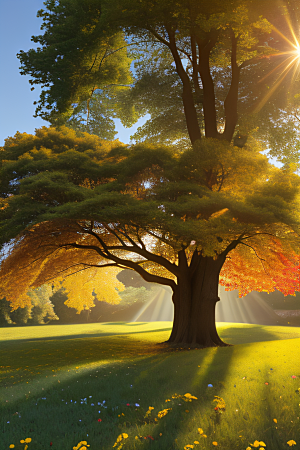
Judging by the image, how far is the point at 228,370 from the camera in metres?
6.99

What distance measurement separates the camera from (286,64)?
14.8 metres

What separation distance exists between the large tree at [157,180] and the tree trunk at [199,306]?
43 millimetres

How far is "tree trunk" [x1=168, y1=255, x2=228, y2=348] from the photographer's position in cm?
1276

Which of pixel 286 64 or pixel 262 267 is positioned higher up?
pixel 286 64

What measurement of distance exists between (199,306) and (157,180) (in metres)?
5.47

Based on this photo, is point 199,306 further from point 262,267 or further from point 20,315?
point 20,315

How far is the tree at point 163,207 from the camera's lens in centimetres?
937

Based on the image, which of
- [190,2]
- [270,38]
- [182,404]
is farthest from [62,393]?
[270,38]

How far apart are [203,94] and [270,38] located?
411cm

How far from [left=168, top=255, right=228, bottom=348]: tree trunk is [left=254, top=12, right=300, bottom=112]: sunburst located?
8.78 m

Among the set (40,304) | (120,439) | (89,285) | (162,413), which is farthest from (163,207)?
(40,304)

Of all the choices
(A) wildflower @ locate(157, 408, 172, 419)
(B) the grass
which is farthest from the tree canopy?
(A) wildflower @ locate(157, 408, 172, 419)

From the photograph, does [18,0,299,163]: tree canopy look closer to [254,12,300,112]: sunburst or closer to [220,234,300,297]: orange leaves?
[254,12,300,112]: sunburst

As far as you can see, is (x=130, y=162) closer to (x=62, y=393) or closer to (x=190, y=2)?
(x=190, y=2)
